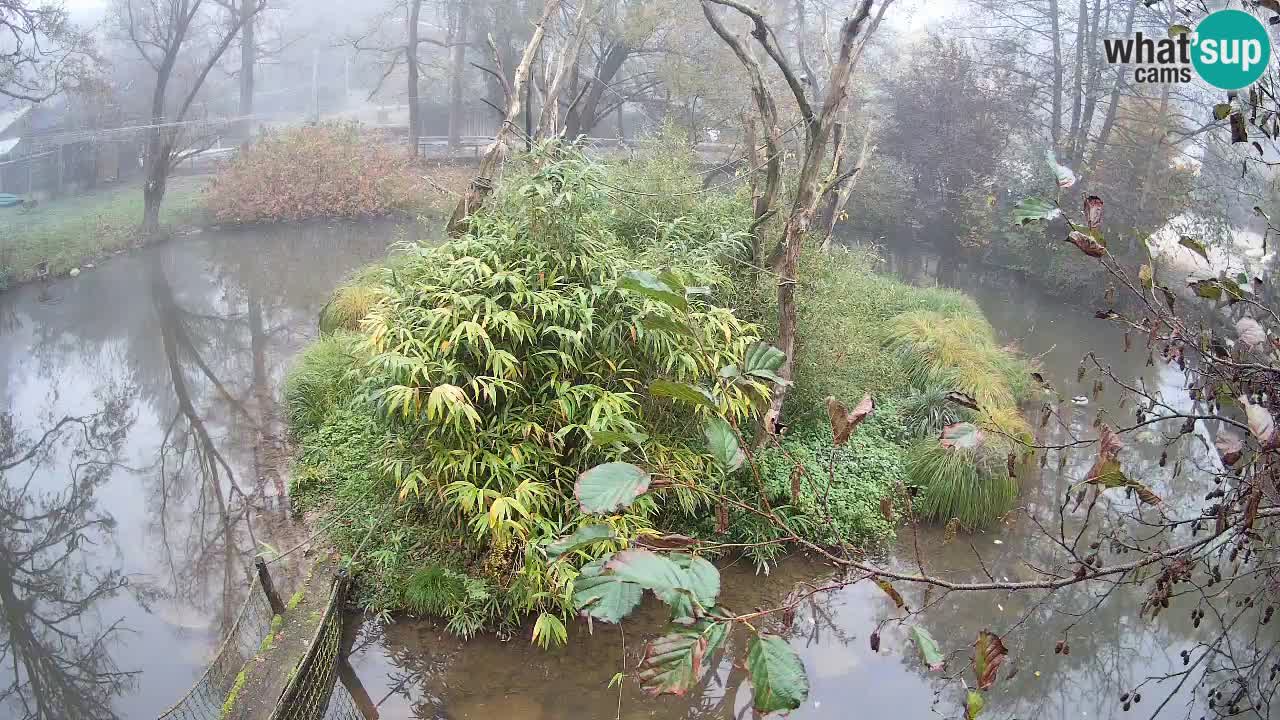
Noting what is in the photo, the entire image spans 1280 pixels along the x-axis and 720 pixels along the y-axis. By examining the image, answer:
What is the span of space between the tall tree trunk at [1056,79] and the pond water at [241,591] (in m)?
4.10

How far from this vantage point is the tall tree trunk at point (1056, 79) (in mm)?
10805

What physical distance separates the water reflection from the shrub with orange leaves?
2803mm

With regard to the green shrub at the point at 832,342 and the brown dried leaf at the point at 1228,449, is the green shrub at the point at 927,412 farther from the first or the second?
the brown dried leaf at the point at 1228,449

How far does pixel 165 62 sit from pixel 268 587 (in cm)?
1110

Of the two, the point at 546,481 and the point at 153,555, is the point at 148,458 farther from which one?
the point at 546,481

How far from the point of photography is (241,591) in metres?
4.53

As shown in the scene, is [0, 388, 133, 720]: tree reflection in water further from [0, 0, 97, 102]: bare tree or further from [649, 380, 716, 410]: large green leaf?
[0, 0, 97, 102]: bare tree

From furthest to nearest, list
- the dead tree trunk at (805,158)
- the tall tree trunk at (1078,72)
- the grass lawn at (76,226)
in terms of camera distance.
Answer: the tall tree trunk at (1078,72) → the grass lawn at (76,226) → the dead tree trunk at (805,158)

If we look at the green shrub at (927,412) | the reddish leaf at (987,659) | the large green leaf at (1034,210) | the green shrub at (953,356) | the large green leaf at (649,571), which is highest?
the large green leaf at (1034,210)

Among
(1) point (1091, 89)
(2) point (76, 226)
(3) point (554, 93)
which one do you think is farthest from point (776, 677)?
(2) point (76, 226)

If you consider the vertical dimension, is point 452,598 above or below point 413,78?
below

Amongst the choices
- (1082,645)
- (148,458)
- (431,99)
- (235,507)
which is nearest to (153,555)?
(235,507)

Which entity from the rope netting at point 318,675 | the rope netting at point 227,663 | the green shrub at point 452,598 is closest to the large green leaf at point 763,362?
the rope netting at point 318,675

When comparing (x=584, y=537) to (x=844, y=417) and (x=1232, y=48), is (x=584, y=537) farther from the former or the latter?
(x=1232, y=48)
